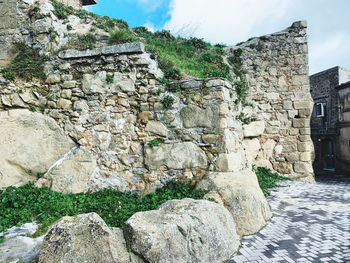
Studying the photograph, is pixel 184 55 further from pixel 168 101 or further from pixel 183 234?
pixel 183 234

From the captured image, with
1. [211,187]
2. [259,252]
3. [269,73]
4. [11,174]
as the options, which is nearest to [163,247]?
[259,252]

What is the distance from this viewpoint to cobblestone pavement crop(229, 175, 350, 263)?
3.20 metres

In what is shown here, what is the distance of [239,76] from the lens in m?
8.07

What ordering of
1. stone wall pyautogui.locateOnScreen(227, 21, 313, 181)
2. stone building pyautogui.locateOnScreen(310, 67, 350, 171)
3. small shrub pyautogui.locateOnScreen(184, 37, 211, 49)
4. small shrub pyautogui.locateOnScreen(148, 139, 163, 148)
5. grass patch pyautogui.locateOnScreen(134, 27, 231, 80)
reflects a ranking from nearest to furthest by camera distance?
small shrub pyautogui.locateOnScreen(148, 139, 163, 148) → grass patch pyautogui.locateOnScreen(134, 27, 231, 80) → small shrub pyautogui.locateOnScreen(184, 37, 211, 49) → stone wall pyautogui.locateOnScreen(227, 21, 313, 181) → stone building pyautogui.locateOnScreen(310, 67, 350, 171)

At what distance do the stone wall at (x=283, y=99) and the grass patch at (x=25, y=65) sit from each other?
588 cm

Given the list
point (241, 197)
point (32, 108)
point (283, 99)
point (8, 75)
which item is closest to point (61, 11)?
point (8, 75)

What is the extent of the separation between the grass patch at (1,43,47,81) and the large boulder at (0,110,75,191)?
2.76ft

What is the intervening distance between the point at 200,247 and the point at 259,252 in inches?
36.0

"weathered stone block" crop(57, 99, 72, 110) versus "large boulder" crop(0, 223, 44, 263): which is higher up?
"weathered stone block" crop(57, 99, 72, 110)

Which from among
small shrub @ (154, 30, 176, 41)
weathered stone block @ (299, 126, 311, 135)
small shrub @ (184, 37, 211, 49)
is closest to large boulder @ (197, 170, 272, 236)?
weathered stone block @ (299, 126, 311, 135)

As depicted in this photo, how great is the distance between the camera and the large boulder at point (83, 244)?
8.31ft

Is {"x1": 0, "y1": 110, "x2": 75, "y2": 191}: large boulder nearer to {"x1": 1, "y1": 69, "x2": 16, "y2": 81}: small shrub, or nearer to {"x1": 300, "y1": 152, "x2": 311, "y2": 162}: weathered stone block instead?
{"x1": 1, "y1": 69, "x2": 16, "y2": 81}: small shrub

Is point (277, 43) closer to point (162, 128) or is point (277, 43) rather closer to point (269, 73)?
point (269, 73)

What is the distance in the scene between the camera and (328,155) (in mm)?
16281
